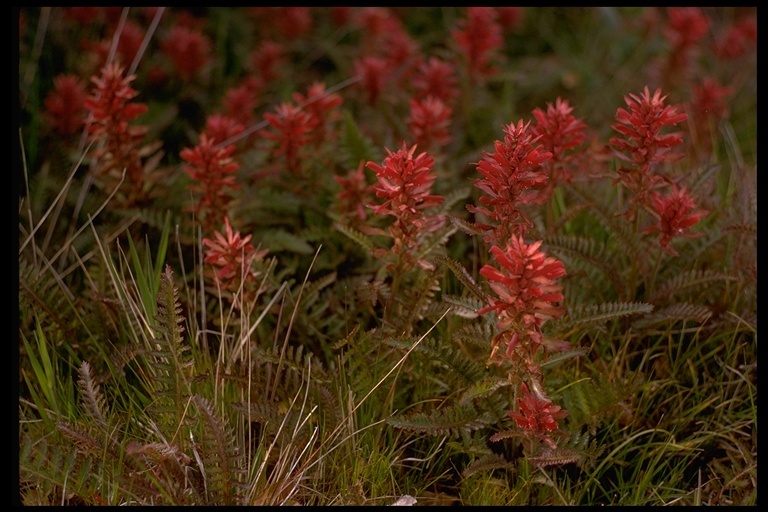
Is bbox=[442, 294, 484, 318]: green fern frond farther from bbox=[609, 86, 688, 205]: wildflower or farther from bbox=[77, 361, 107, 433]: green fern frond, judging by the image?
bbox=[77, 361, 107, 433]: green fern frond

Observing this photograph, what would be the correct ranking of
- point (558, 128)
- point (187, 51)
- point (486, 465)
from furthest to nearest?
point (187, 51) < point (558, 128) < point (486, 465)

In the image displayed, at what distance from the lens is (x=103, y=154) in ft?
9.47

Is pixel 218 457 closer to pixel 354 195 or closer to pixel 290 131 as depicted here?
pixel 354 195

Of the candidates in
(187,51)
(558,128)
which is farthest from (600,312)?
(187,51)

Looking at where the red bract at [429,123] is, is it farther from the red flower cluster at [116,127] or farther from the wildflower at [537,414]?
the wildflower at [537,414]

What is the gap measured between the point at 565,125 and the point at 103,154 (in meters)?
1.58

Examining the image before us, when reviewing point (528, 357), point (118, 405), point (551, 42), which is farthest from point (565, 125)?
point (551, 42)

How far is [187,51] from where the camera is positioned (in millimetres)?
3943

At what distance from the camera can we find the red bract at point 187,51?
394 centimetres

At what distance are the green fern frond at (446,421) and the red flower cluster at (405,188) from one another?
46cm

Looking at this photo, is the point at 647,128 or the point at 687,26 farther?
the point at 687,26

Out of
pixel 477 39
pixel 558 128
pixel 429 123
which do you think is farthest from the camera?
pixel 477 39

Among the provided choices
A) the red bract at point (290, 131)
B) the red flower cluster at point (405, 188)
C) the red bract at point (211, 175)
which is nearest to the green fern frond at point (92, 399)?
the red bract at point (211, 175)

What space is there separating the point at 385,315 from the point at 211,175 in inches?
29.1
